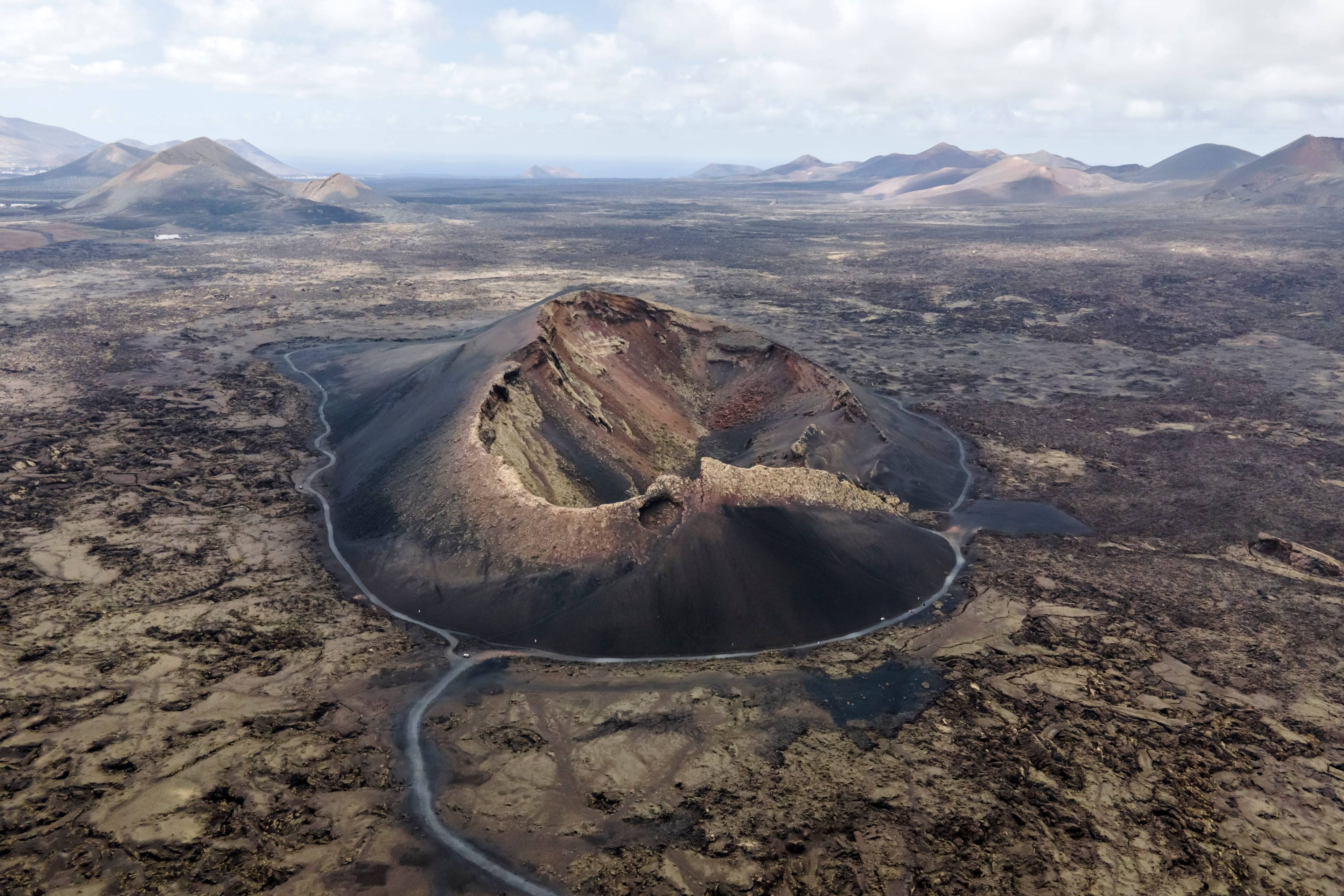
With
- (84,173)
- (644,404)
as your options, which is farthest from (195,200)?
(644,404)

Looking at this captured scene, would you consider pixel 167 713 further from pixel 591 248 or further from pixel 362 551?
pixel 591 248

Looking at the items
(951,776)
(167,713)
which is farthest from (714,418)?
(167,713)

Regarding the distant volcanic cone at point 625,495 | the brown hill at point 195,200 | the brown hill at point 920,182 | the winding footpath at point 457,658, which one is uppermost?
the brown hill at point 920,182

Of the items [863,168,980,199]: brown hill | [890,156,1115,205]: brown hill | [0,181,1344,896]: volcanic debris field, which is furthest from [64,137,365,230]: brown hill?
[863,168,980,199]: brown hill

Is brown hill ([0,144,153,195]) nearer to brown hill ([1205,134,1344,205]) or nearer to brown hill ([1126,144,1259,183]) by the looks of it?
brown hill ([1205,134,1344,205])

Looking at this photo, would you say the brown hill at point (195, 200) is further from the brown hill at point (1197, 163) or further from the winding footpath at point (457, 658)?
the brown hill at point (1197, 163)

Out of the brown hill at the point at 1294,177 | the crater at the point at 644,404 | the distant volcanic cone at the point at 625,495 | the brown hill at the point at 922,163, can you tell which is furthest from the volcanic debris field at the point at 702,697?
the brown hill at the point at 922,163
